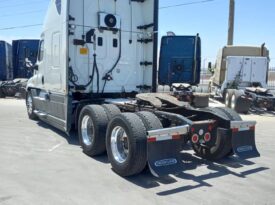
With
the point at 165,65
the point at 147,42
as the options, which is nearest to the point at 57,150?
the point at 147,42

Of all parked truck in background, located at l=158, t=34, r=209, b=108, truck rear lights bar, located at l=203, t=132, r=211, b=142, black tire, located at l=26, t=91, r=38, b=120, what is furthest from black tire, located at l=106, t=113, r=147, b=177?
parked truck in background, located at l=158, t=34, r=209, b=108

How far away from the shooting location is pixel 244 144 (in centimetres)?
590

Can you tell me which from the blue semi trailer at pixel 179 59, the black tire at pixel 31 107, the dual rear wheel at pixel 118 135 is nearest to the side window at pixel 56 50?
the dual rear wheel at pixel 118 135

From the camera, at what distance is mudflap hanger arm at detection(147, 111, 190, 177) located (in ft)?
16.1

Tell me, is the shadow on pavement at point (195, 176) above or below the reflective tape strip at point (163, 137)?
below

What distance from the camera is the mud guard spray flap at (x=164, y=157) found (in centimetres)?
491

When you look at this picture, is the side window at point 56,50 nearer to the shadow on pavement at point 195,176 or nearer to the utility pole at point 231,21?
the shadow on pavement at point 195,176

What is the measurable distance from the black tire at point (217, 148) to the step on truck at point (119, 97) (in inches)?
0.7

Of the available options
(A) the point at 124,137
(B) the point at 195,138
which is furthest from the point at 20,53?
(B) the point at 195,138

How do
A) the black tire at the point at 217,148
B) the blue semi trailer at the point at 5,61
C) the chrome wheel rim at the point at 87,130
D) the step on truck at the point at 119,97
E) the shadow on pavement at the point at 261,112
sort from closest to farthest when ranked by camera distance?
the step on truck at the point at 119,97 → the black tire at the point at 217,148 → the chrome wheel rim at the point at 87,130 → the shadow on pavement at the point at 261,112 → the blue semi trailer at the point at 5,61

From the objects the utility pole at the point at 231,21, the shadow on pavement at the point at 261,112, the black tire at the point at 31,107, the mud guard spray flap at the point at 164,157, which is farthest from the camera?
the utility pole at the point at 231,21

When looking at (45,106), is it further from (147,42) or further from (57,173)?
(57,173)

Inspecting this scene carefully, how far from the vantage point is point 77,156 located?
6.56 meters

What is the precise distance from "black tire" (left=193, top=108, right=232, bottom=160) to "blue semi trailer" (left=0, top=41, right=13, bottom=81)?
1746 centimetres
